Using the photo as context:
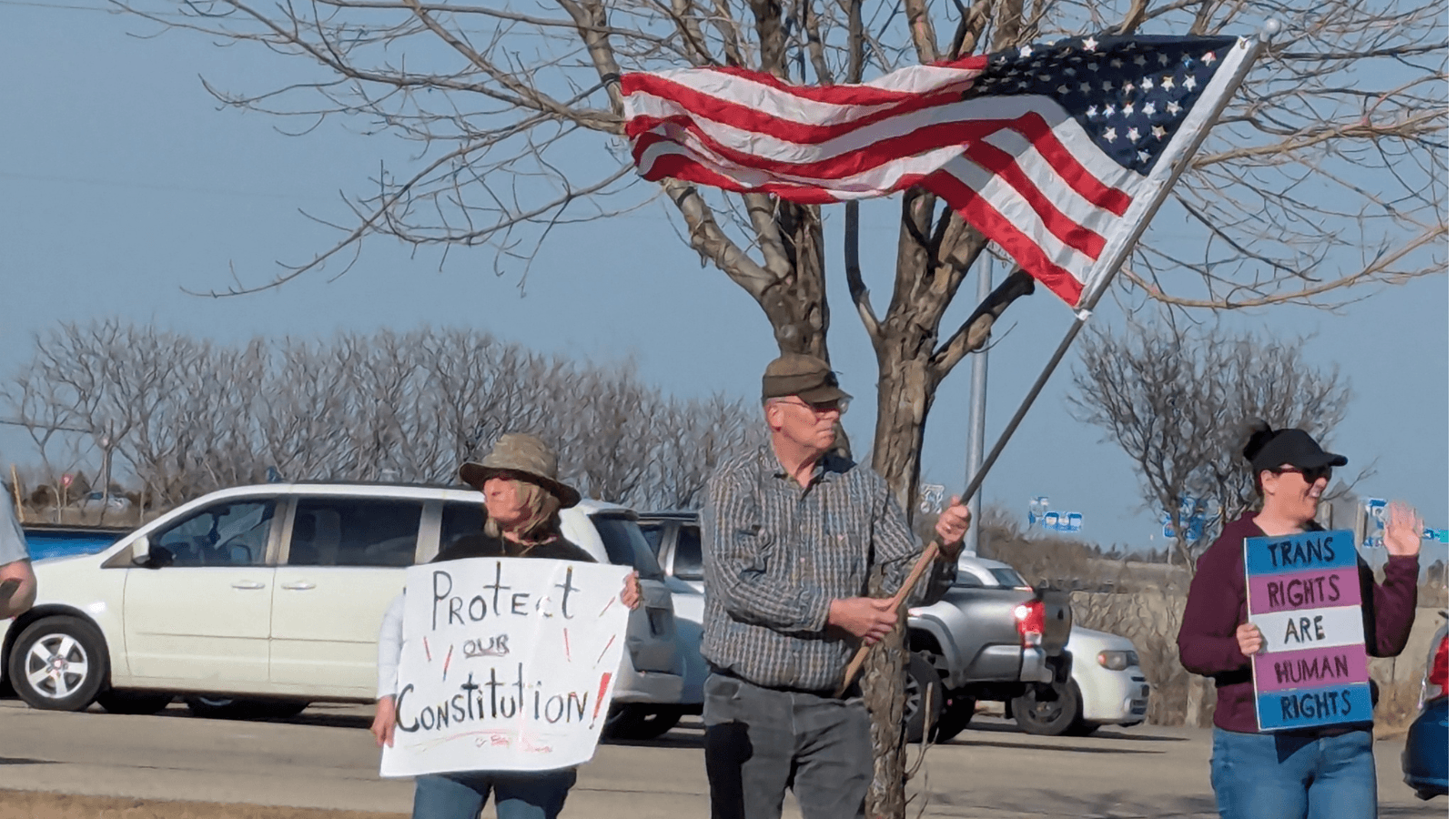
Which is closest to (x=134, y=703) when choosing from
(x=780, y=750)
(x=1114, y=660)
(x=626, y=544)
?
(x=626, y=544)

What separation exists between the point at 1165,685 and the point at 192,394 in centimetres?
3107

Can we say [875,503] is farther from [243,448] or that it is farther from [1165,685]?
[243,448]

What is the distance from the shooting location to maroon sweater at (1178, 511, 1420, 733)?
6152 millimetres

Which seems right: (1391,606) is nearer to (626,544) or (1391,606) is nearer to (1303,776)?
(1303,776)

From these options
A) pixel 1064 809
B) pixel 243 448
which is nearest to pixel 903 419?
pixel 1064 809

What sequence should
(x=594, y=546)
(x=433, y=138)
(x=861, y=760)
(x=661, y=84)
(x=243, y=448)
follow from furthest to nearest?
(x=243, y=448), (x=594, y=546), (x=433, y=138), (x=661, y=84), (x=861, y=760)

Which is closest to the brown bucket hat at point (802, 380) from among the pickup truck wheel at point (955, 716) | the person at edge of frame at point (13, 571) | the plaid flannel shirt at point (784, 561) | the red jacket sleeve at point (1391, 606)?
the plaid flannel shirt at point (784, 561)

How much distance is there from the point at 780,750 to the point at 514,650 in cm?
79

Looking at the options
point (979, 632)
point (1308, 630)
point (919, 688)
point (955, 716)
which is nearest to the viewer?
point (1308, 630)

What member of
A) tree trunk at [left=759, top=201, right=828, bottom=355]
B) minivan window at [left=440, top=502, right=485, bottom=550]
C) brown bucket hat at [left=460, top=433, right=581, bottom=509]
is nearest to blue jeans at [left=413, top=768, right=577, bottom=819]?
brown bucket hat at [left=460, top=433, right=581, bottom=509]

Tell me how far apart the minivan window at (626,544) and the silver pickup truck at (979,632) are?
62.8 inches

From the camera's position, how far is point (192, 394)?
49.3 metres

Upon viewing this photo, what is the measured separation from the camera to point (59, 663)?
630 inches

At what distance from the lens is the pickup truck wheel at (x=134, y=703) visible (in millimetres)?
16938
